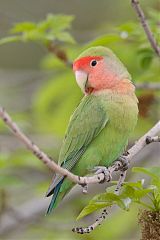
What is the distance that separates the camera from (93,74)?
14.1 feet

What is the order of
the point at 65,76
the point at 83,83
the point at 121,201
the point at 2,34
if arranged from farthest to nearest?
the point at 2,34, the point at 65,76, the point at 83,83, the point at 121,201

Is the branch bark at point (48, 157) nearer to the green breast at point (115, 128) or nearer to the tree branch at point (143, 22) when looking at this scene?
the green breast at point (115, 128)

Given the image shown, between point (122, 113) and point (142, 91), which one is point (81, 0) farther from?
point (122, 113)

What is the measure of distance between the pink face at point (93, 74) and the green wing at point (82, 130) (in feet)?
0.40

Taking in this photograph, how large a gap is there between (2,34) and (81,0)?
73.4 inches

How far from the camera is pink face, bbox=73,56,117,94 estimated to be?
14.0 feet

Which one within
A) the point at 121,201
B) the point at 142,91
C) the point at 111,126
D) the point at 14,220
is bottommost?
the point at 121,201

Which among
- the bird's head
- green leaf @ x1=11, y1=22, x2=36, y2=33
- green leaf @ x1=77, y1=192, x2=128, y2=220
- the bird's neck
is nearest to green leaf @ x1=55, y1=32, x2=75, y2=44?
green leaf @ x1=11, y1=22, x2=36, y2=33

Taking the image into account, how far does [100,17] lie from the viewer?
8.55 metres

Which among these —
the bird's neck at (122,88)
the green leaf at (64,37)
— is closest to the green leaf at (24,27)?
the green leaf at (64,37)

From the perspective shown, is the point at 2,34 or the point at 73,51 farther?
the point at 2,34

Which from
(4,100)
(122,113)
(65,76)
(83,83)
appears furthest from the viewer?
(4,100)

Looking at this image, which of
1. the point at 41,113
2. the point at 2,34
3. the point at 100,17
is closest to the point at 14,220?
the point at 41,113

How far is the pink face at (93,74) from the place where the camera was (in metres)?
4.25
